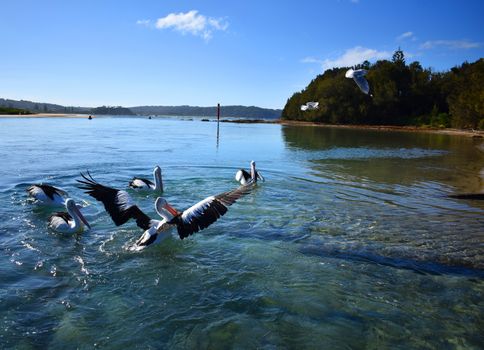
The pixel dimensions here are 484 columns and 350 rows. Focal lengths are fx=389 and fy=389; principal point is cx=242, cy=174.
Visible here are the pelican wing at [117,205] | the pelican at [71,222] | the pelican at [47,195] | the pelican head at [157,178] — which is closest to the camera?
the pelican wing at [117,205]

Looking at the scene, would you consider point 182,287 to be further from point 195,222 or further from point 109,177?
point 109,177

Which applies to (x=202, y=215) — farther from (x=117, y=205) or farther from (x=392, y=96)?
(x=392, y=96)

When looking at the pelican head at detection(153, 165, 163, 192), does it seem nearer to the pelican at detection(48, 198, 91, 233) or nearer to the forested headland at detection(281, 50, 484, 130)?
the pelican at detection(48, 198, 91, 233)

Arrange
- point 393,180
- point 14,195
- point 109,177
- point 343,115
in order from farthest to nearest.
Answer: point 343,115
point 393,180
point 109,177
point 14,195

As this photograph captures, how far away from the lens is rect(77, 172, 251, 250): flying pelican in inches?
238

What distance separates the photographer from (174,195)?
35.2 ft

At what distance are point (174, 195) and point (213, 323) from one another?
662 cm

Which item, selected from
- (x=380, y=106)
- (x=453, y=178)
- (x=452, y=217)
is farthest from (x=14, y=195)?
(x=380, y=106)

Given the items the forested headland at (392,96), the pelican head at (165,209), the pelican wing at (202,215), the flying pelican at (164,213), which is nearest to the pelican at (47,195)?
the flying pelican at (164,213)

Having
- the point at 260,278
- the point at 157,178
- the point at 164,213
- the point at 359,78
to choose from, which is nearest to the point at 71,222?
the point at 164,213

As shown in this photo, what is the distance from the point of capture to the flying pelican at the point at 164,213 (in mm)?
6035

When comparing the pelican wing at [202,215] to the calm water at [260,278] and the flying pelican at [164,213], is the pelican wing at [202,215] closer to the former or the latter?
the flying pelican at [164,213]

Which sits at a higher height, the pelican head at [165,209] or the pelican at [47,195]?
the pelican head at [165,209]

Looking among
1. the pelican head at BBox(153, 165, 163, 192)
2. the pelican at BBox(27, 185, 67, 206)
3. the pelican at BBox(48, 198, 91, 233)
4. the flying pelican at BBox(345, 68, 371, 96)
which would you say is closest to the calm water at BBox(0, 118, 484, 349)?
the pelican at BBox(48, 198, 91, 233)
